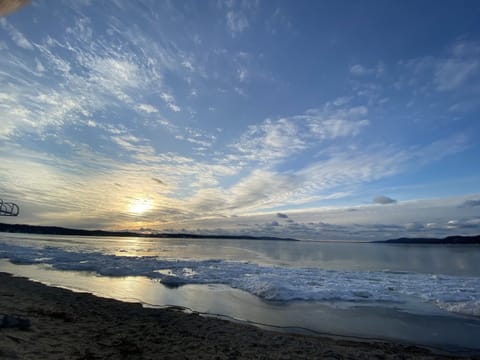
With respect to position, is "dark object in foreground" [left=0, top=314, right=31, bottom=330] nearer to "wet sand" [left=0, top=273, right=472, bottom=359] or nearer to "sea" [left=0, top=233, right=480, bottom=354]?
"wet sand" [left=0, top=273, right=472, bottom=359]

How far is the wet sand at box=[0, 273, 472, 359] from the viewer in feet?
21.8

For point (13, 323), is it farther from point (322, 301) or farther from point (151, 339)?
point (322, 301)

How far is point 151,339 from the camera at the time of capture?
7.86 m

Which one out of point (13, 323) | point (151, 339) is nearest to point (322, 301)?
point (151, 339)

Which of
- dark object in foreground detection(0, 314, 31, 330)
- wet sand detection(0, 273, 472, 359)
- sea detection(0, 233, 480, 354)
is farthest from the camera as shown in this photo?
sea detection(0, 233, 480, 354)

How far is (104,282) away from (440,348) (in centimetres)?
1790

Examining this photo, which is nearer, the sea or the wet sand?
the wet sand

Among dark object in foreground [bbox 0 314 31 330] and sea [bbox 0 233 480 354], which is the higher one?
dark object in foreground [bbox 0 314 31 330]

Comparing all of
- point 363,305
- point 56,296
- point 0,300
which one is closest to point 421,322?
point 363,305

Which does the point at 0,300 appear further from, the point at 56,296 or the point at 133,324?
the point at 133,324

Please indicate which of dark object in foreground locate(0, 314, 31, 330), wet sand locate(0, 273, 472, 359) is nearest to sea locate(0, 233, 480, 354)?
wet sand locate(0, 273, 472, 359)

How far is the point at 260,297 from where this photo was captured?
14945 mm

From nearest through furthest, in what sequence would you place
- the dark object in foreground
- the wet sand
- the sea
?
the wet sand, the dark object in foreground, the sea

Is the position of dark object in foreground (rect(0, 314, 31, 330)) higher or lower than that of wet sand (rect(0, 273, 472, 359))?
higher
